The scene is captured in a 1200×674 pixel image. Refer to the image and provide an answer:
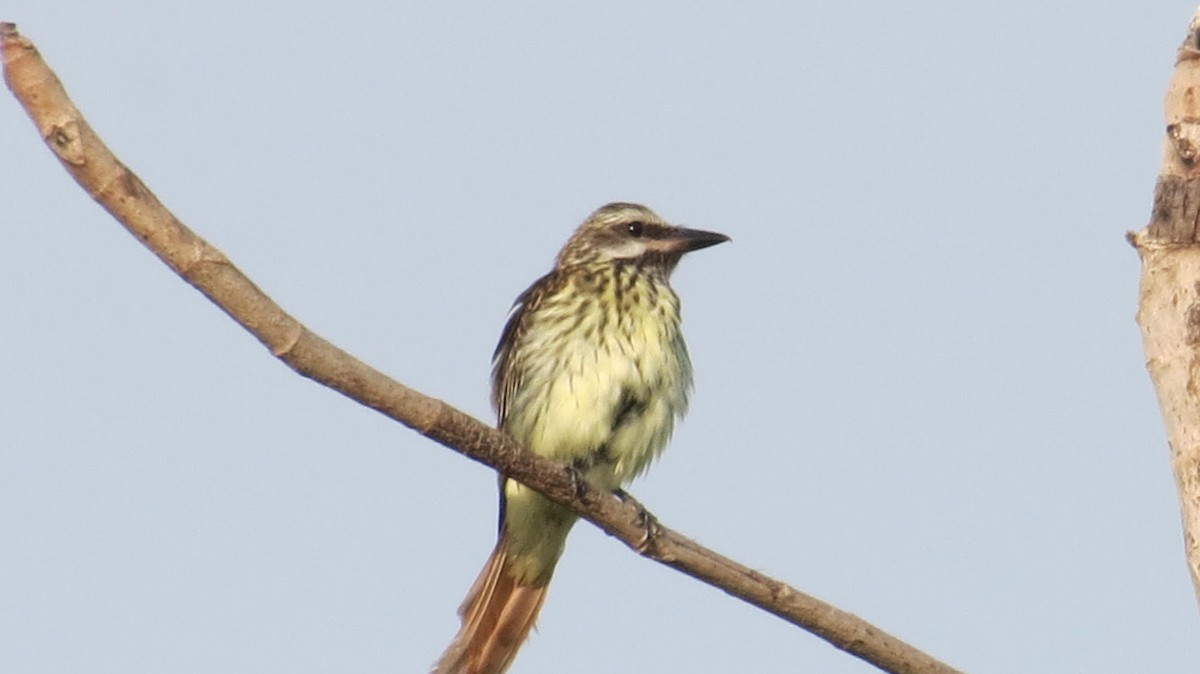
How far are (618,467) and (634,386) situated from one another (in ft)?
1.26

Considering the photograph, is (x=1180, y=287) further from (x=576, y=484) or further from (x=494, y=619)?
(x=494, y=619)

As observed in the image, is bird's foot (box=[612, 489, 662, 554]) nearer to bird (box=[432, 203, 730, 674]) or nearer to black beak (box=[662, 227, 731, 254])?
bird (box=[432, 203, 730, 674])

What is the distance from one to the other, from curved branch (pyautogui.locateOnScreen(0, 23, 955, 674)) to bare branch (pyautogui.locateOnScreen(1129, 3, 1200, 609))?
0.94 metres

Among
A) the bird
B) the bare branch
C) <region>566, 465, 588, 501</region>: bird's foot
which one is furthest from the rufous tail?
the bare branch

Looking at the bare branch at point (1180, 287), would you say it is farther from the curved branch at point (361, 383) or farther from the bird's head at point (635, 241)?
the bird's head at point (635, 241)

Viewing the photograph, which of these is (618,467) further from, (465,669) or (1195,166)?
(1195,166)

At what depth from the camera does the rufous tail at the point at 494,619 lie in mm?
7527

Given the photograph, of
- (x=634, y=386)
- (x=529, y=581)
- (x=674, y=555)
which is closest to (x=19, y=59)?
(x=674, y=555)

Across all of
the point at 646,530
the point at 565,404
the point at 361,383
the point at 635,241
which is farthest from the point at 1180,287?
the point at 635,241

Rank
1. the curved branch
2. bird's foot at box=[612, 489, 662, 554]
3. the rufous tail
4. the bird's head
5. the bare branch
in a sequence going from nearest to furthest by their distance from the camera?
the curved branch, the bare branch, bird's foot at box=[612, 489, 662, 554], the rufous tail, the bird's head

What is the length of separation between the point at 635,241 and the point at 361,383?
3.88 metres

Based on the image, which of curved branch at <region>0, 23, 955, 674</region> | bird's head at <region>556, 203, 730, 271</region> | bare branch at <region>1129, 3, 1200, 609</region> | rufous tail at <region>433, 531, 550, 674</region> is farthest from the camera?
bird's head at <region>556, 203, 730, 271</region>

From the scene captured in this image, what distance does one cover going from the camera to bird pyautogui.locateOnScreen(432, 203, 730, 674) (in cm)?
755

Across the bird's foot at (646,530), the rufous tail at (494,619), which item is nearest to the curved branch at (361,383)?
the bird's foot at (646,530)
